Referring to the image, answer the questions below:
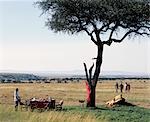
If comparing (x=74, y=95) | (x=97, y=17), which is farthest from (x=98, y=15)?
(x=74, y=95)

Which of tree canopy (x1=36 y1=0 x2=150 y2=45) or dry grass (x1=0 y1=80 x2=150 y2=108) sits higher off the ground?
tree canopy (x1=36 y1=0 x2=150 y2=45)

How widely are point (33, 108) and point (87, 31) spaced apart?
9.35 metres

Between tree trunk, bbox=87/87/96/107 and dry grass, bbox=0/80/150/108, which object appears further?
dry grass, bbox=0/80/150/108

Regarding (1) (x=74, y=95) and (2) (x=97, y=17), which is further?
(1) (x=74, y=95)

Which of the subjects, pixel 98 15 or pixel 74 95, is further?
pixel 74 95

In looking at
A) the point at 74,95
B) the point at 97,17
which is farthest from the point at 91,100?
the point at 74,95

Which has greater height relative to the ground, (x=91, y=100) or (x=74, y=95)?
(x=91, y=100)

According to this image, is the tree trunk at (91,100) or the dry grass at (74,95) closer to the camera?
the tree trunk at (91,100)

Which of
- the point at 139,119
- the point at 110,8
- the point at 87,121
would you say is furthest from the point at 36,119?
the point at 110,8

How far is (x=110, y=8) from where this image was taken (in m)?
35.0

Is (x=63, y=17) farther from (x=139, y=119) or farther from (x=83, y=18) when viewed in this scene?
(x=139, y=119)

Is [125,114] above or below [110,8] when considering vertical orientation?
below

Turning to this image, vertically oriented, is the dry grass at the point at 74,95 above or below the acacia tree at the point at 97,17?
below

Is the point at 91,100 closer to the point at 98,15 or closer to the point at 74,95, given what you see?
the point at 98,15
